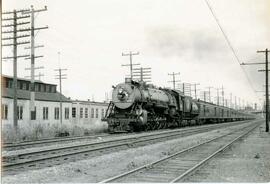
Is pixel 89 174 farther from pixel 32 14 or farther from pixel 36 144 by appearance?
pixel 32 14

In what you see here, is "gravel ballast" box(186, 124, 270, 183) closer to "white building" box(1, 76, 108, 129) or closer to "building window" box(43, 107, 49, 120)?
"white building" box(1, 76, 108, 129)

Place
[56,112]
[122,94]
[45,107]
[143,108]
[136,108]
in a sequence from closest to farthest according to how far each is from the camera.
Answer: [136,108], [122,94], [143,108], [45,107], [56,112]

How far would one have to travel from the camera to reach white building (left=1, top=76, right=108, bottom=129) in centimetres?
3609

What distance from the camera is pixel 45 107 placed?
42.2 m

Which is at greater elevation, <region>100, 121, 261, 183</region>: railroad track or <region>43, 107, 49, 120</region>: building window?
<region>43, 107, 49, 120</region>: building window

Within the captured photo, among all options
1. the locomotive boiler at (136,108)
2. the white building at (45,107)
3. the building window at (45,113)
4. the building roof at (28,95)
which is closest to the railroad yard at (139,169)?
the locomotive boiler at (136,108)

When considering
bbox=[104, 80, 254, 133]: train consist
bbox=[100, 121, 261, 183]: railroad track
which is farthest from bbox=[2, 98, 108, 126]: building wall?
bbox=[100, 121, 261, 183]: railroad track

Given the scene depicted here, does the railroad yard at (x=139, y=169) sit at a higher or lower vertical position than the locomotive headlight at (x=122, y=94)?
lower

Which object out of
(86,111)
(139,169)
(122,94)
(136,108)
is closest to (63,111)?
(86,111)

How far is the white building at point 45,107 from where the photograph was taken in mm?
36094

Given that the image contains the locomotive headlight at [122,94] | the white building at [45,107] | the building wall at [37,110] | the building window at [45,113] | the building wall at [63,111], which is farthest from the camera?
the building window at [45,113]

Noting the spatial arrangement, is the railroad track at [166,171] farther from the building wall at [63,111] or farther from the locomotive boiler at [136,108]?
the building wall at [63,111]

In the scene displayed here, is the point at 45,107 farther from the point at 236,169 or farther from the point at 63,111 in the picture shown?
the point at 236,169

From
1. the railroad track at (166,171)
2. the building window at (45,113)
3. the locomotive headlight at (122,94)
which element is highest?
the locomotive headlight at (122,94)
